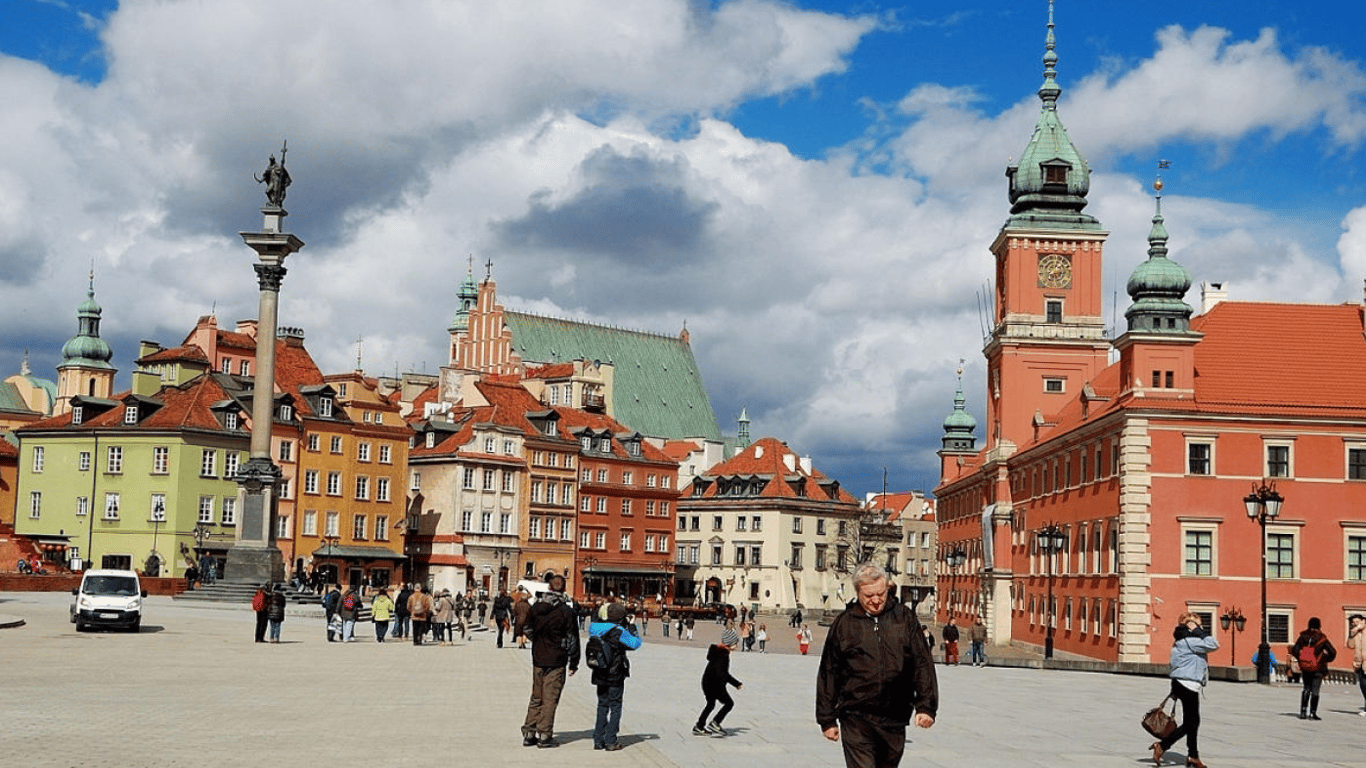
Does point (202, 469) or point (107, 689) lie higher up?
point (202, 469)

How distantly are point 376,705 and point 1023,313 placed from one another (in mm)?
71660

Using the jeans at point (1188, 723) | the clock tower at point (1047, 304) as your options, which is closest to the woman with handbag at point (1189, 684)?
the jeans at point (1188, 723)

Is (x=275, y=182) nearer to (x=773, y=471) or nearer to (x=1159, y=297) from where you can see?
(x=1159, y=297)

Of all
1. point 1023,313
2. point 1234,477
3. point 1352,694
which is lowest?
point 1352,694

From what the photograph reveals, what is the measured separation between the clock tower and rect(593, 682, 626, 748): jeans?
241ft

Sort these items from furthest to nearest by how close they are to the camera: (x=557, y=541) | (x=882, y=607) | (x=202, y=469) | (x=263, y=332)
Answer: (x=557, y=541) → (x=202, y=469) → (x=263, y=332) → (x=882, y=607)

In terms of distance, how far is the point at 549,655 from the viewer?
782 inches

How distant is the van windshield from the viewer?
1778 inches

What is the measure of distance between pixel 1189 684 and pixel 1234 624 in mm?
40586

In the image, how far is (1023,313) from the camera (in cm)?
9169

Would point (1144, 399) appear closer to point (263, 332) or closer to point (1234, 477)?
point (1234, 477)

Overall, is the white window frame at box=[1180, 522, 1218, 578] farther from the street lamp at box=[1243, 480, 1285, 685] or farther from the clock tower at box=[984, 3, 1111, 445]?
the clock tower at box=[984, 3, 1111, 445]

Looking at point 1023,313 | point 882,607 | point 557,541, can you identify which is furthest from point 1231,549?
point 557,541

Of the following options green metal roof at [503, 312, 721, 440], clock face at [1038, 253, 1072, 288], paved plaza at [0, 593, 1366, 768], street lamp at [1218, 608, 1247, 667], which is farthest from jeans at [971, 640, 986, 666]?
green metal roof at [503, 312, 721, 440]
